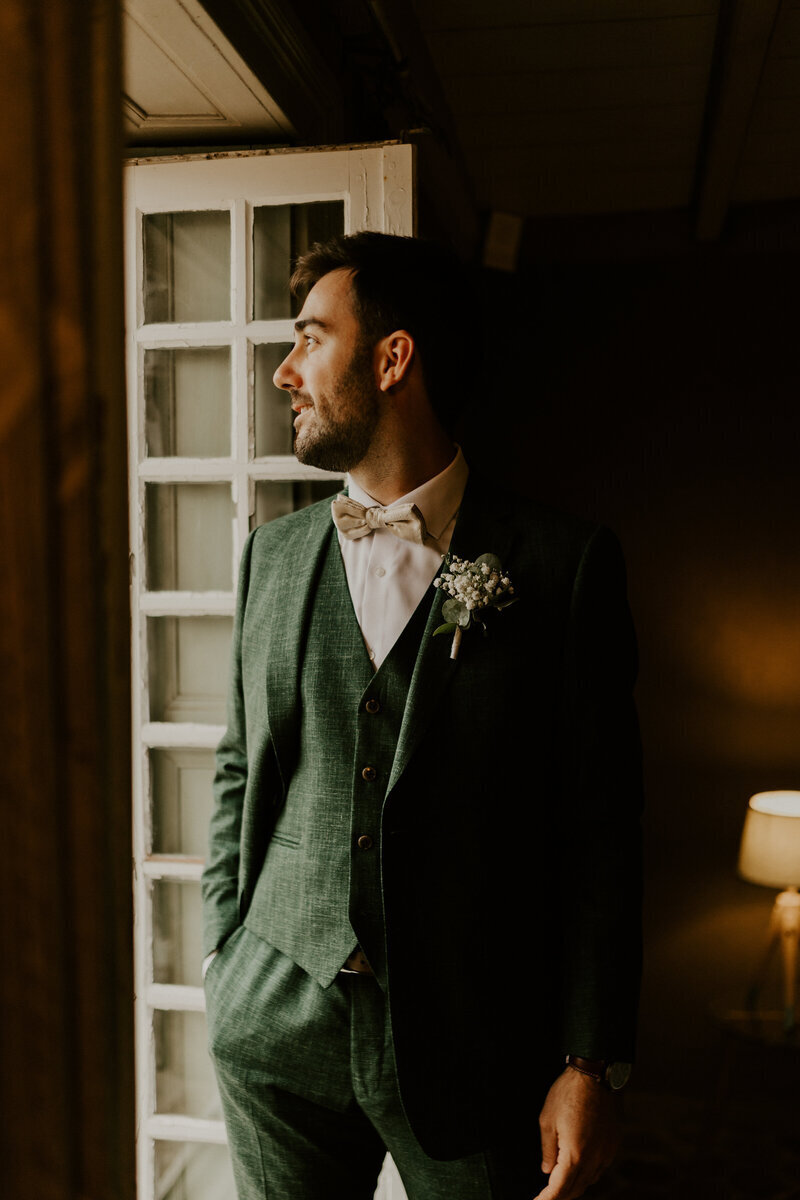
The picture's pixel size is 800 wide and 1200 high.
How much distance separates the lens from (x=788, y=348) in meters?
3.41

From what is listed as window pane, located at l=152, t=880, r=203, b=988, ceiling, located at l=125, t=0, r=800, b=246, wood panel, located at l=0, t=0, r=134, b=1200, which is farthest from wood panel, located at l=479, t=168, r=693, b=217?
wood panel, located at l=0, t=0, r=134, b=1200

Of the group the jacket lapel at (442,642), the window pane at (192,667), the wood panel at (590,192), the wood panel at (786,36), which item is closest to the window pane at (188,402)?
the window pane at (192,667)

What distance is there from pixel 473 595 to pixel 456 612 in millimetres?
31

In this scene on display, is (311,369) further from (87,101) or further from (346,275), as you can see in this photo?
(87,101)

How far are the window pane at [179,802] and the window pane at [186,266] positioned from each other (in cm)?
87

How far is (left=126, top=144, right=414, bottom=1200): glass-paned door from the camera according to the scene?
1.80 meters

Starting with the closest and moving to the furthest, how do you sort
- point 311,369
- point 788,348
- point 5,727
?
point 5,727 < point 311,369 < point 788,348

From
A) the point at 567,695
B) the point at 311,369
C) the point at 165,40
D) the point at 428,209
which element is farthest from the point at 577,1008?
the point at 428,209

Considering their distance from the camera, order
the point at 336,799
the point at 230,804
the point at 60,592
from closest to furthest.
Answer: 1. the point at 60,592
2. the point at 336,799
3. the point at 230,804

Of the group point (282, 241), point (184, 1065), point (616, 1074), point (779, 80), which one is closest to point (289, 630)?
point (616, 1074)

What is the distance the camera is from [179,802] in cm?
191

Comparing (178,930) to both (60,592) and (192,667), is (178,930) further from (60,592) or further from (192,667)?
(60,592)

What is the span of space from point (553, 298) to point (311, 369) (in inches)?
96.4

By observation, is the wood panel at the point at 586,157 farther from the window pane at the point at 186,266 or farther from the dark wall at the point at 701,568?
the window pane at the point at 186,266
